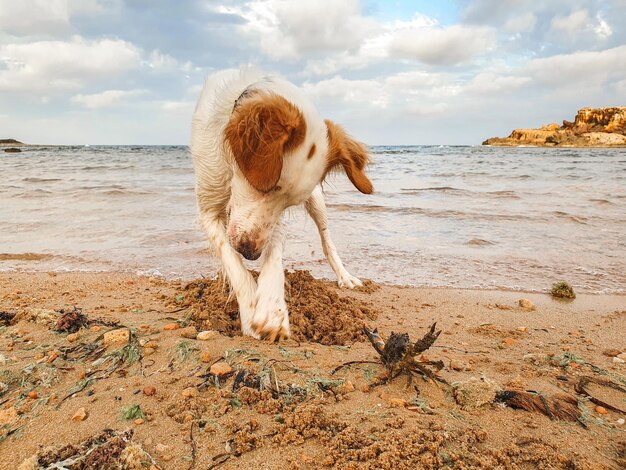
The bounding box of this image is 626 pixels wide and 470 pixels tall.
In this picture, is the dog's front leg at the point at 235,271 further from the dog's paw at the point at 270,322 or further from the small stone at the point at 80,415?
the small stone at the point at 80,415

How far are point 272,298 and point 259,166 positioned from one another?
2.86 feet

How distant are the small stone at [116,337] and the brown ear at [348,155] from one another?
4.84 feet

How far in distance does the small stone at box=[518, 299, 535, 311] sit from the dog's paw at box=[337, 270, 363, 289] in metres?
1.41

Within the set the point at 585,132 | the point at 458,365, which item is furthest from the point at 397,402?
the point at 585,132

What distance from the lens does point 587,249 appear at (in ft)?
19.1

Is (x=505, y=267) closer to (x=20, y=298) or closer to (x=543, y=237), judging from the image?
(x=543, y=237)

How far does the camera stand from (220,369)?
200 cm

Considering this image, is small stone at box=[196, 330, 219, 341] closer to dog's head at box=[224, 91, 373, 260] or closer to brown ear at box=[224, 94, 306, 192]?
dog's head at box=[224, 91, 373, 260]

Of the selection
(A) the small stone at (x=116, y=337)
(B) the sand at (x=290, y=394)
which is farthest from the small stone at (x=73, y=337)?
(A) the small stone at (x=116, y=337)

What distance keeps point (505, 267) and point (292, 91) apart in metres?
3.53

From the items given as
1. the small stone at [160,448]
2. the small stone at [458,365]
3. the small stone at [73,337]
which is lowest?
the small stone at [458,365]

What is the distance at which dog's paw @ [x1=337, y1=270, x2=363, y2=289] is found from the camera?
175 inches

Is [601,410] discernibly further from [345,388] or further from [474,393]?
[345,388]

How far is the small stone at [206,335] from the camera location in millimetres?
2418
